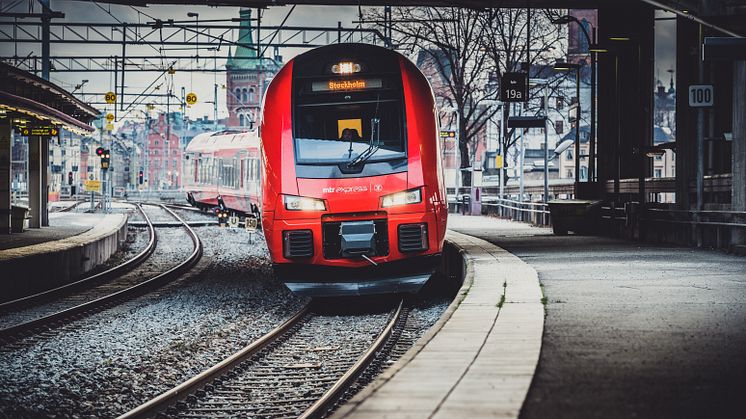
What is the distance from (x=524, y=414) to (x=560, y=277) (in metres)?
8.01

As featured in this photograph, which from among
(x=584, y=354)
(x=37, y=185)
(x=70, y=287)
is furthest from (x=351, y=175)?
(x=37, y=185)

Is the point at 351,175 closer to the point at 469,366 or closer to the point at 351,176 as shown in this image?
the point at 351,176

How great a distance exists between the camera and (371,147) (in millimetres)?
13414

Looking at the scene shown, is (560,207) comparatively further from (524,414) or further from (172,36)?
(524,414)

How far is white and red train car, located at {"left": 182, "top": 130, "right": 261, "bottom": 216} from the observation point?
107 feet

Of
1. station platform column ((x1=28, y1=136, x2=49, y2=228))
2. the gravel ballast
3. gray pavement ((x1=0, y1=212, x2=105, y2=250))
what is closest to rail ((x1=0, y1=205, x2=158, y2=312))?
the gravel ballast

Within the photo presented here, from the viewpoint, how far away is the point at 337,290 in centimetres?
1319

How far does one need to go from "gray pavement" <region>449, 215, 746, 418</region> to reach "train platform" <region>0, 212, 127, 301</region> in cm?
848

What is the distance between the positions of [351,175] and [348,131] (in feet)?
2.48

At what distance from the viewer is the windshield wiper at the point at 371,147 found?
13219 millimetres

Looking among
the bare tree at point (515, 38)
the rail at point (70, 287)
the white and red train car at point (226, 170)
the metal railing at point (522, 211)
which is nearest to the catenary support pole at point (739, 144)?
the rail at point (70, 287)

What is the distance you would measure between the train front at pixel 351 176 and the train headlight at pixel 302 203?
0.04 feet

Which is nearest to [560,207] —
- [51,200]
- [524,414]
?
[524,414]

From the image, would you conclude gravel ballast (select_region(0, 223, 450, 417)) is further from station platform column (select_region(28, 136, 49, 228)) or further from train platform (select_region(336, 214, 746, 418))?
station platform column (select_region(28, 136, 49, 228))
